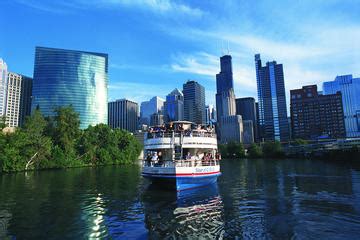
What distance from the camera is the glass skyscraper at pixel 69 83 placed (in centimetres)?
16188

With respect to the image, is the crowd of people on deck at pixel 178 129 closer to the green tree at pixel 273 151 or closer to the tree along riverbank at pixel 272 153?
the tree along riverbank at pixel 272 153

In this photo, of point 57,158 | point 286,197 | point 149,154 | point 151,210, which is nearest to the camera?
point 151,210

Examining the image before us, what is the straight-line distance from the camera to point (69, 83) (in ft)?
543

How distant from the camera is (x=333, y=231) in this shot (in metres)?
15.6

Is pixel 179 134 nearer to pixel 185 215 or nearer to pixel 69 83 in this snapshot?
pixel 185 215

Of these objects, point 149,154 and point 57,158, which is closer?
point 149,154

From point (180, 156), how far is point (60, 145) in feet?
229

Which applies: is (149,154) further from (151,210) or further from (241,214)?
(241,214)

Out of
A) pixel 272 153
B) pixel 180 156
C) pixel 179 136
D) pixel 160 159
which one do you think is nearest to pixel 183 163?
pixel 180 156

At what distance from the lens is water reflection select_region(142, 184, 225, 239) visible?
15577 mm

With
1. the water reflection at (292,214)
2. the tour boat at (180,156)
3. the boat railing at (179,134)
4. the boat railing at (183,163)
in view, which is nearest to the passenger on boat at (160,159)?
the tour boat at (180,156)

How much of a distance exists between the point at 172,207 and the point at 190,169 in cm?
688

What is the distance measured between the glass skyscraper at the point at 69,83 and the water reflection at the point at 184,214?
15055 centimetres

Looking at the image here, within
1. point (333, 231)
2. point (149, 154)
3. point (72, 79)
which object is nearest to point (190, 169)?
point (149, 154)
